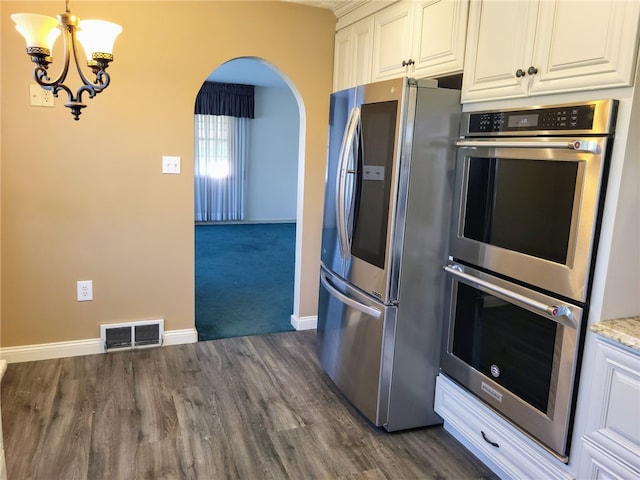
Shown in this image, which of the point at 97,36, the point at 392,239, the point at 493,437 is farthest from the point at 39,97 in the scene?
the point at 493,437

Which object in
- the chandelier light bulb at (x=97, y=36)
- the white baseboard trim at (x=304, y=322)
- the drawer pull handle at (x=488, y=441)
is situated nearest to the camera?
the chandelier light bulb at (x=97, y=36)

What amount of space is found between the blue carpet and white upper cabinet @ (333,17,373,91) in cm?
185

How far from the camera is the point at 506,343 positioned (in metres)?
1.96

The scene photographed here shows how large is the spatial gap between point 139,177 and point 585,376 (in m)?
2.60

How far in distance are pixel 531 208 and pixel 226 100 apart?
699 centimetres

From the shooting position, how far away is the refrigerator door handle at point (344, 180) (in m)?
2.39

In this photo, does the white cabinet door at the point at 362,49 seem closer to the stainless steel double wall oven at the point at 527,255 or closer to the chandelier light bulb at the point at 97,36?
the stainless steel double wall oven at the point at 527,255

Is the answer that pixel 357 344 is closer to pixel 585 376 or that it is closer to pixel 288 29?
pixel 585 376

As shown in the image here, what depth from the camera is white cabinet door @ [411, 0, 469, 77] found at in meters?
2.18

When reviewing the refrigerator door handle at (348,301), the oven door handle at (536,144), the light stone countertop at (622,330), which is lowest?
the refrigerator door handle at (348,301)

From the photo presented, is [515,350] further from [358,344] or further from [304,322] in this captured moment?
[304,322]

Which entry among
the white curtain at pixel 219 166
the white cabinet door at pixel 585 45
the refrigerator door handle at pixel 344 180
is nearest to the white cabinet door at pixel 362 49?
the refrigerator door handle at pixel 344 180

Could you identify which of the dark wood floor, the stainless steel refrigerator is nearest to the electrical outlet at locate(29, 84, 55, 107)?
the dark wood floor

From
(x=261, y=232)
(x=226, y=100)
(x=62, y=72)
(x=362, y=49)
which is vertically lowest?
(x=261, y=232)
